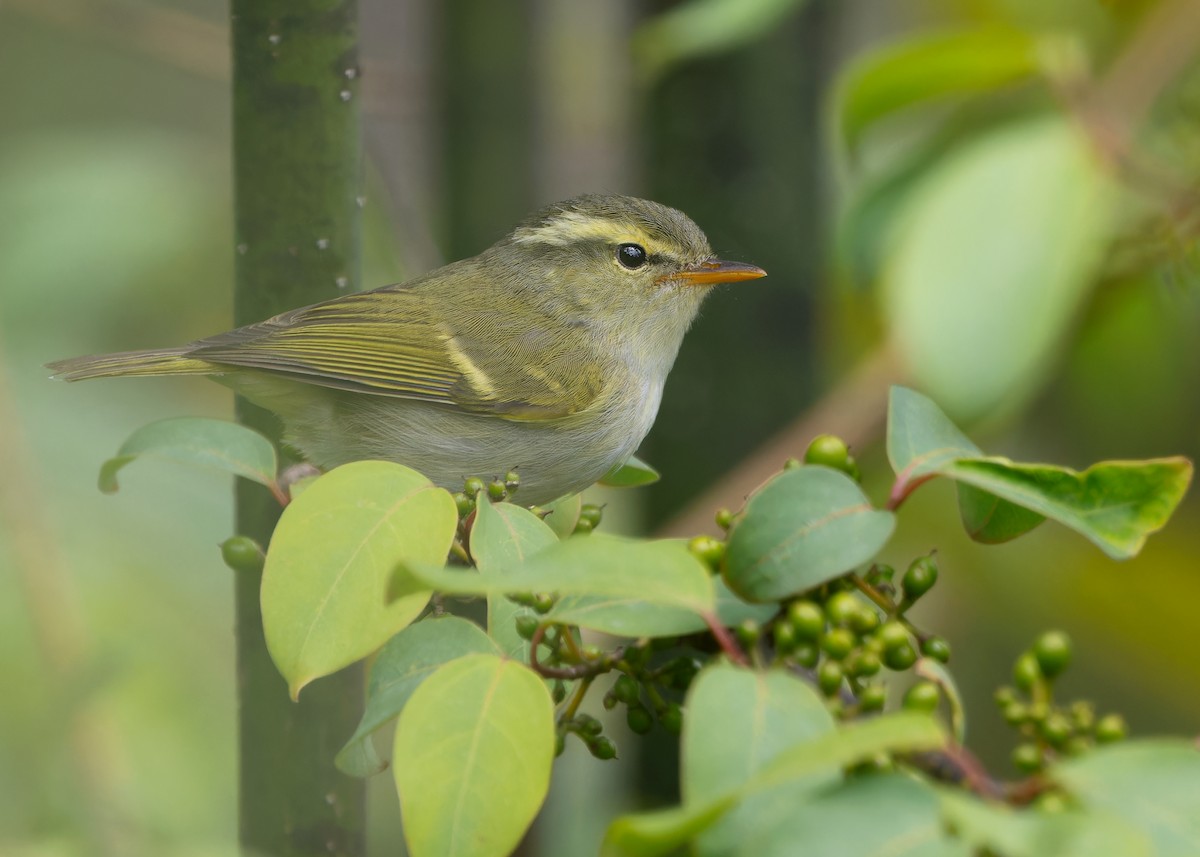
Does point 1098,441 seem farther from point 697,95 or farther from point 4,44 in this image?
point 4,44

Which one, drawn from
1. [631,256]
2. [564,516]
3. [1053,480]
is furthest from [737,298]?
[1053,480]

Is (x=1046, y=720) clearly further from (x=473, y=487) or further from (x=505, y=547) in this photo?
(x=473, y=487)

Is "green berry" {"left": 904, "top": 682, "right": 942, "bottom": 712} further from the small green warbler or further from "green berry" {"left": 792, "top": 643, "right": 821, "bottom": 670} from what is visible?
the small green warbler

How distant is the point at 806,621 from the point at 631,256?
6.62 ft

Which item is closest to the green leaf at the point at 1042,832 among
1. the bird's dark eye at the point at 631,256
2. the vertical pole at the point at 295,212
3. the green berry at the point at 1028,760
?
the green berry at the point at 1028,760

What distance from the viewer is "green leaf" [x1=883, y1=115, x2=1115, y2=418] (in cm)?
193

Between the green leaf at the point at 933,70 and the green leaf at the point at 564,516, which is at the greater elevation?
the green leaf at the point at 933,70

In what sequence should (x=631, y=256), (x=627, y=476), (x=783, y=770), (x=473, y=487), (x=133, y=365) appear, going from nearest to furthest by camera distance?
(x=783, y=770) → (x=473, y=487) → (x=627, y=476) → (x=133, y=365) → (x=631, y=256)

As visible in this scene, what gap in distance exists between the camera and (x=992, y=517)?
123 centimetres

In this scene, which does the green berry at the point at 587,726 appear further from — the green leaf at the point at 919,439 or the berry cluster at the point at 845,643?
the green leaf at the point at 919,439

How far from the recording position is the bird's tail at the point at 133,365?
7.60 ft

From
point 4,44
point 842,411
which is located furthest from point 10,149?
point 842,411

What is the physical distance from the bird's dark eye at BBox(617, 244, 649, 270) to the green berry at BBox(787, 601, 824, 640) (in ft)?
6.48

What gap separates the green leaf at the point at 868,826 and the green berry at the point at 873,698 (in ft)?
0.65
